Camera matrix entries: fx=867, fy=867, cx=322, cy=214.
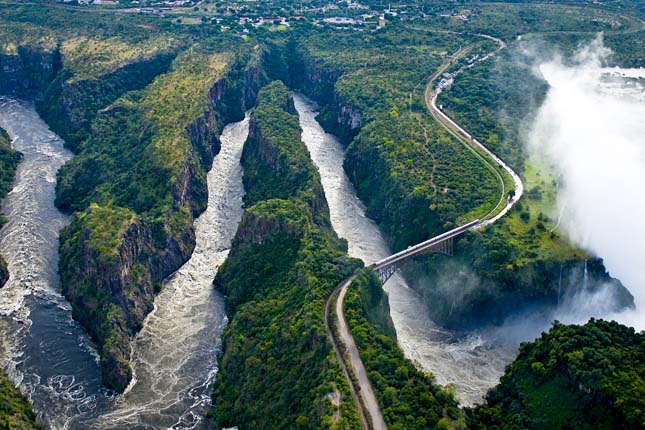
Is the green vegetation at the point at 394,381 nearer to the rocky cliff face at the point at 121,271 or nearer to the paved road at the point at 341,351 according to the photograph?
the paved road at the point at 341,351

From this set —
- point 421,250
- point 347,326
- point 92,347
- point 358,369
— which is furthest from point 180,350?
point 421,250

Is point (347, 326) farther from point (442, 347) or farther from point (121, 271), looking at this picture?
point (121, 271)

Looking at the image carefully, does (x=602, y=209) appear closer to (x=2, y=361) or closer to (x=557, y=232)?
(x=557, y=232)

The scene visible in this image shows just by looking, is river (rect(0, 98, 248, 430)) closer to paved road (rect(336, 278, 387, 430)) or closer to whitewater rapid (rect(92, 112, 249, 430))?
whitewater rapid (rect(92, 112, 249, 430))

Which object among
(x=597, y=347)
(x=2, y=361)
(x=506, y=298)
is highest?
(x=597, y=347)

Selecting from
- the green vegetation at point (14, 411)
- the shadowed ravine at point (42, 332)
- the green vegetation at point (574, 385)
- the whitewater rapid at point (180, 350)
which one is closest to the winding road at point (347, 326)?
the green vegetation at point (574, 385)

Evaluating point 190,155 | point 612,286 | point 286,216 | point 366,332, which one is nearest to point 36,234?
point 190,155

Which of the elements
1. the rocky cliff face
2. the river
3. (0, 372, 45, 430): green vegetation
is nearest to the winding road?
the river
